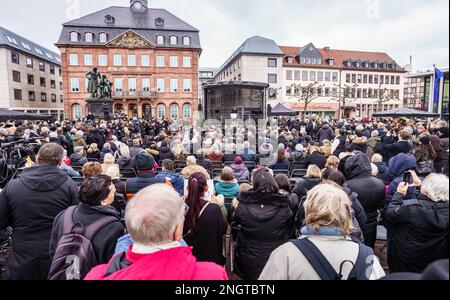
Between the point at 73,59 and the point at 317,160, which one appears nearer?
the point at 317,160

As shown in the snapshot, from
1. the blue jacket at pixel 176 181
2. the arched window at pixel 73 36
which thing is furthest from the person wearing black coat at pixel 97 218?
the arched window at pixel 73 36

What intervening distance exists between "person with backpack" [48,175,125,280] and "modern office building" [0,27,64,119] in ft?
150

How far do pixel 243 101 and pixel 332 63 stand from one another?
36625 millimetres

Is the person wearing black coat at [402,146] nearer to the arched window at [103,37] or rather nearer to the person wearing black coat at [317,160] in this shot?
the person wearing black coat at [317,160]

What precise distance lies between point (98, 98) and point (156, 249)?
20.7 meters

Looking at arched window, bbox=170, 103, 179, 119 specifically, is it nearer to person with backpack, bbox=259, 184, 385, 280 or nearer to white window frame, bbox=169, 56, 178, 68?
white window frame, bbox=169, 56, 178, 68

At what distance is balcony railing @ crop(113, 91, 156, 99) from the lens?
4166 cm

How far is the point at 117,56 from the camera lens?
1640 inches

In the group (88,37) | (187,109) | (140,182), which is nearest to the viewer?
(140,182)

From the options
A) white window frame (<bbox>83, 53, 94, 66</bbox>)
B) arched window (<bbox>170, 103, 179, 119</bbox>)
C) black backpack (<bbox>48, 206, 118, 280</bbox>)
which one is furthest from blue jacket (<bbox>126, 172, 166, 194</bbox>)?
white window frame (<bbox>83, 53, 94, 66</bbox>)

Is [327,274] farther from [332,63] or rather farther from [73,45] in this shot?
[332,63]

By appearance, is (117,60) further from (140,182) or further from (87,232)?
(87,232)

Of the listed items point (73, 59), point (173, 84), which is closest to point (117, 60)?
point (73, 59)

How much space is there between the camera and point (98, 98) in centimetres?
1992
